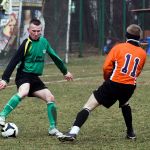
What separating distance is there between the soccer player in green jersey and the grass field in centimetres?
40

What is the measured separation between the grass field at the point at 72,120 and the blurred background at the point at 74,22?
277 inches

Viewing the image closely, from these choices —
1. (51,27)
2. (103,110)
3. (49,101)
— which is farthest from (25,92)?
(51,27)

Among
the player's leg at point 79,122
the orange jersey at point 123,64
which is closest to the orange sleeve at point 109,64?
the orange jersey at point 123,64

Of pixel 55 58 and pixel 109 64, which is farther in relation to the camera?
pixel 55 58

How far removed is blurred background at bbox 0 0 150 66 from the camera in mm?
23172

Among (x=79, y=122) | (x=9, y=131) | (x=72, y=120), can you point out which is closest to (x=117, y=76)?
(x=79, y=122)

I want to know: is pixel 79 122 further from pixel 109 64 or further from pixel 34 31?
pixel 34 31

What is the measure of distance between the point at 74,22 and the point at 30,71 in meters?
20.3

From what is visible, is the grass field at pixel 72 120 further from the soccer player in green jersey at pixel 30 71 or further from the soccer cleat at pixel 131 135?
the soccer player in green jersey at pixel 30 71

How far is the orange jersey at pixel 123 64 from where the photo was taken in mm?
8102

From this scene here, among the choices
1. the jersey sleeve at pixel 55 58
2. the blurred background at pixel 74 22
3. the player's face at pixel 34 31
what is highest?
the player's face at pixel 34 31

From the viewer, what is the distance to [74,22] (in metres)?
28.9

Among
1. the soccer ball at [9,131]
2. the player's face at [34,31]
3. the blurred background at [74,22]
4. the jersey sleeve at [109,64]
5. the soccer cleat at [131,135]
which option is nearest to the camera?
the jersey sleeve at [109,64]

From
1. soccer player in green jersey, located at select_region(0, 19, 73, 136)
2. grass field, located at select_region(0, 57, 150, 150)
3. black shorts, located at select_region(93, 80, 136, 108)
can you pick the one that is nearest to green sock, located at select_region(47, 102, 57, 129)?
soccer player in green jersey, located at select_region(0, 19, 73, 136)
